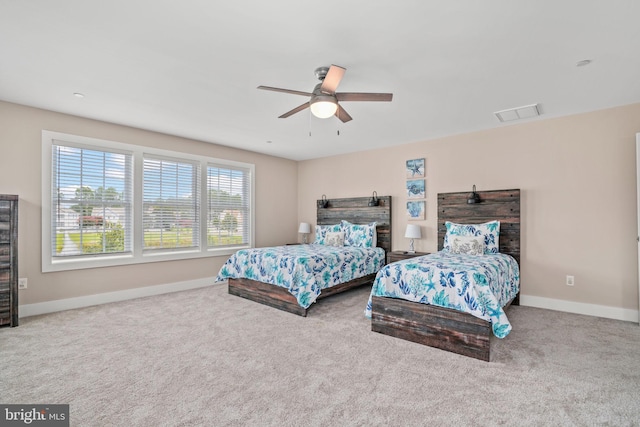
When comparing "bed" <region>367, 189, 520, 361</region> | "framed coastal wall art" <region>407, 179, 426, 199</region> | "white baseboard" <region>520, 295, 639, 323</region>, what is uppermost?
"framed coastal wall art" <region>407, 179, 426, 199</region>

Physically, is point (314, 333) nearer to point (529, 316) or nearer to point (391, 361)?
point (391, 361)

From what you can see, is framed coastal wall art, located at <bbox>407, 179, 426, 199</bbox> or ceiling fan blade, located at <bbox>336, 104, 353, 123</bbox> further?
framed coastal wall art, located at <bbox>407, 179, 426, 199</bbox>

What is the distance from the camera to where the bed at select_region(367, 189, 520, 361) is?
2.69 m

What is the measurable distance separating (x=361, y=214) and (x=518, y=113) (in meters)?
2.94

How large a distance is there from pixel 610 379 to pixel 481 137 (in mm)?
3327

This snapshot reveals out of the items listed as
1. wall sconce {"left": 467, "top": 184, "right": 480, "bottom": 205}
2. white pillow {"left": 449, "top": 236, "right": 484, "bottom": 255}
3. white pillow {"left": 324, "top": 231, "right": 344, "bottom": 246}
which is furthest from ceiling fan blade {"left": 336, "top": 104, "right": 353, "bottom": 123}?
white pillow {"left": 324, "top": 231, "right": 344, "bottom": 246}

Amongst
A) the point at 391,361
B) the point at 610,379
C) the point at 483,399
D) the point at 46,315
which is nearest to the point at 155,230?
the point at 46,315

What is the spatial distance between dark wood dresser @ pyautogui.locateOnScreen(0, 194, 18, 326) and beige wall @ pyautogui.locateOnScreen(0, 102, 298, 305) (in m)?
0.41

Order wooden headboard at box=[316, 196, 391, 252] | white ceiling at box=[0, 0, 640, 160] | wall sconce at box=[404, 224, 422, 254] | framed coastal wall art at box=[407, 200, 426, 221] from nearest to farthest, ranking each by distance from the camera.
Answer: white ceiling at box=[0, 0, 640, 160]
wall sconce at box=[404, 224, 422, 254]
framed coastal wall art at box=[407, 200, 426, 221]
wooden headboard at box=[316, 196, 391, 252]

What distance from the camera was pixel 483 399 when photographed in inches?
82.4

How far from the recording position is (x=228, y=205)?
5.91 m

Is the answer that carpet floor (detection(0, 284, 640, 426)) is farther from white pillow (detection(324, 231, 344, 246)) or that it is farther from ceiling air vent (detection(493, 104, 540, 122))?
ceiling air vent (detection(493, 104, 540, 122))

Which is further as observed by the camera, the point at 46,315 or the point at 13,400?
the point at 46,315

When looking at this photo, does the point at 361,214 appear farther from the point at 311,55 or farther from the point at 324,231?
the point at 311,55
